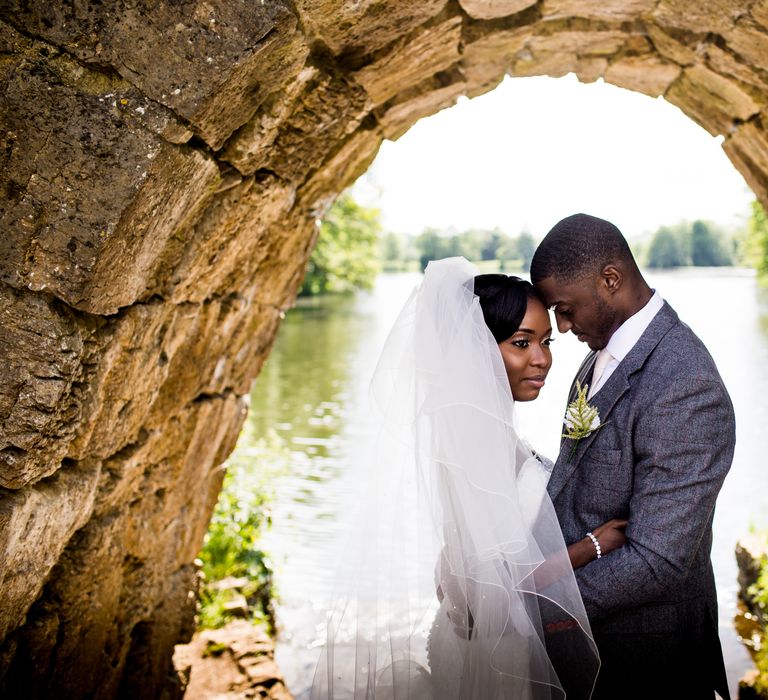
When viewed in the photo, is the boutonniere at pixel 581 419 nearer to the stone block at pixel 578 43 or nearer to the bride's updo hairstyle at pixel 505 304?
the bride's updo hairstyle at pixel 505 304

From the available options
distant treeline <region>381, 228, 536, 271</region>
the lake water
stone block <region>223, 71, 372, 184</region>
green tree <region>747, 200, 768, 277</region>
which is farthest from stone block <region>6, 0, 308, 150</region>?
Result: green tree <region>747, 200, 768, 277</region>

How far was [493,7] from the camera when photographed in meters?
3.07

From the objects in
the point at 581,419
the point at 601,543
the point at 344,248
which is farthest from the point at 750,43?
the point at 344,248

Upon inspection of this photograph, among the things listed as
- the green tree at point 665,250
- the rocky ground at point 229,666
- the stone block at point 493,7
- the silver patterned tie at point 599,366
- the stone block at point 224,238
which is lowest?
the rocky ground at point 229,666

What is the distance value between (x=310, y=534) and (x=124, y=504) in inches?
217

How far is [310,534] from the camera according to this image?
8.76 metres

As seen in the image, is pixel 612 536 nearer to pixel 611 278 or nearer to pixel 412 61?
pixel 611 278

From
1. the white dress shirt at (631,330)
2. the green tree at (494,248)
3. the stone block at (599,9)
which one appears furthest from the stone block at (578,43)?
the white dress shirt at (631,330)

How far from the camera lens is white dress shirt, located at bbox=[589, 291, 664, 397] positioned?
2482 millimetres

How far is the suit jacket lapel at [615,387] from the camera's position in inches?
95.3

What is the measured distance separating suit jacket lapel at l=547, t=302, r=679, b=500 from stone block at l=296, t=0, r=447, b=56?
5.07ft

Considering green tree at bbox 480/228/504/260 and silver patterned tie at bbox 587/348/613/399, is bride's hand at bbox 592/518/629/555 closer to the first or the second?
silver patterned tie at bbox 587/348/613/399

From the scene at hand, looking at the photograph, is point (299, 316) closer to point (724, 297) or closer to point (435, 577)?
point (724, 297)

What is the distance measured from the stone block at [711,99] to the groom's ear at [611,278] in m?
1.58
